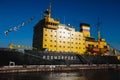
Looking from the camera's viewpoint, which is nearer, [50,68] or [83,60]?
[50,68]

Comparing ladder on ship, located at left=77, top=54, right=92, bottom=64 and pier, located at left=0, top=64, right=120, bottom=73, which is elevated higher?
ladder on ship, located at left=77, top=54, right=92, bottom=64

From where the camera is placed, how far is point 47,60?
3375 cm

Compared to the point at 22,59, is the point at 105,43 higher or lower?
higher

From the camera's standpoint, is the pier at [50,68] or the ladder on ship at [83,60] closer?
the pier at [50,68]

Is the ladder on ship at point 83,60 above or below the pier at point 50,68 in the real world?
above

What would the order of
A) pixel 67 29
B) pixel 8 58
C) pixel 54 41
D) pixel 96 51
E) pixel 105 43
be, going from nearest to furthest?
pixel 8 58 → pixel 54 41 → pixel 67 29 → pixel 96 51 → pixel 105 43

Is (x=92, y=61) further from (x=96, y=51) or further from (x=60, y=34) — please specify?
(x=60, y=34)

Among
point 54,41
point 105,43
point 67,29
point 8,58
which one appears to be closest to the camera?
point 8,58

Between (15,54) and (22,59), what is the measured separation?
1529 mm

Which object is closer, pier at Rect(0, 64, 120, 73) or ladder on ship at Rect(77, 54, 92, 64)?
pier at Rect(0, 64, 120, 73)

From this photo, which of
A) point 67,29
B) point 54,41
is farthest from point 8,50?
point 67,29

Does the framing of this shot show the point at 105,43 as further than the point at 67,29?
Yes

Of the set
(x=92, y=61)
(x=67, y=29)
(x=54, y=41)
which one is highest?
(x=67, y=29)

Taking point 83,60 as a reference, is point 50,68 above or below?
below
